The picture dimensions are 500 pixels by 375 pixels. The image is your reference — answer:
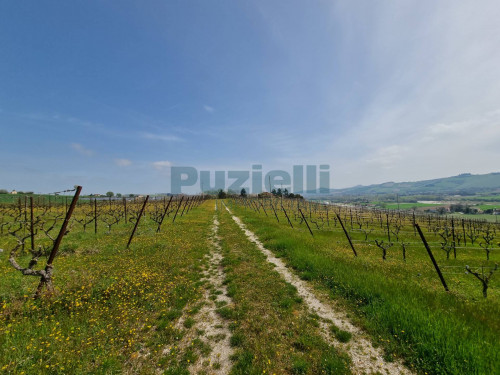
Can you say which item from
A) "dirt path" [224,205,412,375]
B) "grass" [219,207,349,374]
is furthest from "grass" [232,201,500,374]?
"grass" [219,207,349,374]

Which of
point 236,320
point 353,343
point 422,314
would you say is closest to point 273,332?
point 236,320

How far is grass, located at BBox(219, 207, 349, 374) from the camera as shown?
3.99m

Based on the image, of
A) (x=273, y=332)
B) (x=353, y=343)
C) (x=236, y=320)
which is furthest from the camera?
(x=236, y=320)

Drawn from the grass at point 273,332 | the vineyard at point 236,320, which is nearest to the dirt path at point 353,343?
the vineyard at point 236,320

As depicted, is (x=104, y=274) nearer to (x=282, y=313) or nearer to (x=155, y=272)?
(x=155, y=272)

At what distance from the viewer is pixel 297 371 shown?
387 centimetres

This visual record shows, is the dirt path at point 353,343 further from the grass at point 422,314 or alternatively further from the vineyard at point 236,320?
the grass at point 422,314

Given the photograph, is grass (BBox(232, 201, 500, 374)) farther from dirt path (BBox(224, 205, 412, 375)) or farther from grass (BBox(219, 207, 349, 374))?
grass (BBox(219, 207, 349, 374))

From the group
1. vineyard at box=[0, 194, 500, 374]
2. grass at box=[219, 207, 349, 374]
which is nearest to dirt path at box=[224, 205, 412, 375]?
vineyard at box=[0, 194, 500, 374]

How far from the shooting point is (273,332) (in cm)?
499

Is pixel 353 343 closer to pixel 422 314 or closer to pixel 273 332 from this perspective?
pixel 273 332

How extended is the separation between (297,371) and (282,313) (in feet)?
6.47

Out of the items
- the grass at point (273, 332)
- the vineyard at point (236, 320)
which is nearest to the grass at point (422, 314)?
the vineyard at point (236, 320)

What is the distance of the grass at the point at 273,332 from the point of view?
13.1 ft
